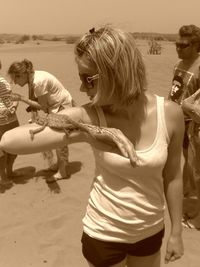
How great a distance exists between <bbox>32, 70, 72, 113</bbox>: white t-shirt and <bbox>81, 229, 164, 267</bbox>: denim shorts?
318cm

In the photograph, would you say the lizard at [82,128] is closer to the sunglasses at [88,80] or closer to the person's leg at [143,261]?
the sunglasses at [88,80]

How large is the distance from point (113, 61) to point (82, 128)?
30cm

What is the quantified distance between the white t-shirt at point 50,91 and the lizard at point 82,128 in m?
3.31

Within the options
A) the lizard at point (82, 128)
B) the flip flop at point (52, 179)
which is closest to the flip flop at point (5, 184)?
the flip flop at point (52, 179)

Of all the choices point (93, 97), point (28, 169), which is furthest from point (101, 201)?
point (28, 169)

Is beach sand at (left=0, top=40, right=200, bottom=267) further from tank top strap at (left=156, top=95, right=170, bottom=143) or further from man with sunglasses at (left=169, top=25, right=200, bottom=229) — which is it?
tank top strap at (left=156, top=95, right=170, bottom=143)

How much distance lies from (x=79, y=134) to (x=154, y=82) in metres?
10.6

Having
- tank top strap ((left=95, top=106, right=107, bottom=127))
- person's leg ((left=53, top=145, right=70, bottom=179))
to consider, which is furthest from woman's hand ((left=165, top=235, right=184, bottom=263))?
person's leg ((left=53, top=145, right=70, bottom=179))

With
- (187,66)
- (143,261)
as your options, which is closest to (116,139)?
(143,261)

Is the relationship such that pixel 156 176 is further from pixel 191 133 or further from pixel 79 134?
pixel 191 133

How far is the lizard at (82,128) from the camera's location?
1.72 metres

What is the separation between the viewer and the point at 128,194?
6.24 ft

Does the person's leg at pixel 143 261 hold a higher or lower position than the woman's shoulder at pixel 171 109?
lower

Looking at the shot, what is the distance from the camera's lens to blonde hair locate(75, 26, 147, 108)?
1669 millimetres
